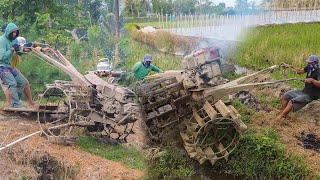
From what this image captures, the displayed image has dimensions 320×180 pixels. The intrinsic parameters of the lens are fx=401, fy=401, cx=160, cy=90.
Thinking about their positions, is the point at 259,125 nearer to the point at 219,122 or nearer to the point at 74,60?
the point at 219,122

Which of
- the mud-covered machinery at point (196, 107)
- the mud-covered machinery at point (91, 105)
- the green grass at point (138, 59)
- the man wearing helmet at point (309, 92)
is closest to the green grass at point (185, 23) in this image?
the green grass at point (138, 59)

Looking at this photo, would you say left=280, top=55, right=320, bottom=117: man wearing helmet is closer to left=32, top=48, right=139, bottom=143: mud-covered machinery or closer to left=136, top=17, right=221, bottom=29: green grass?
left=32, top=48, right=139, bottom=143: mud-covered machinery

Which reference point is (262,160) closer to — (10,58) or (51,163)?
(51,163)

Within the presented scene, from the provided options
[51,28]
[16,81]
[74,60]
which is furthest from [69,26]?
[16,81]

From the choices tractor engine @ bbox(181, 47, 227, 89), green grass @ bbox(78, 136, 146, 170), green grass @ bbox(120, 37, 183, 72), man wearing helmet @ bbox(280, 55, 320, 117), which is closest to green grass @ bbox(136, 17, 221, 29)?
green grass @ bbox(120, 37, 183, 72)

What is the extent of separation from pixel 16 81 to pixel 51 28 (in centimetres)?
695

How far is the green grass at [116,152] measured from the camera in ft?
21.9

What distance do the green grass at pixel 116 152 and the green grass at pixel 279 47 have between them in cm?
630

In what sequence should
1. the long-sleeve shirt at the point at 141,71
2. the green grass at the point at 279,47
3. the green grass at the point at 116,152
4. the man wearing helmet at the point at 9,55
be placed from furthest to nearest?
the green grass at the point at 279,47 < the long-sleeve shirt at the point at 141,71 < the man wearing helmet at the point at 9,55 < the green grass at the point at 116,152

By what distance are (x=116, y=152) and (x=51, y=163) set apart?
1101 millimetres

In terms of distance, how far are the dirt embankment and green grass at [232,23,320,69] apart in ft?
23.6

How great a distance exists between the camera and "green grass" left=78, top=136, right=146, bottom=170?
21.9 ft

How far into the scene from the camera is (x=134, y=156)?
6.98 meters

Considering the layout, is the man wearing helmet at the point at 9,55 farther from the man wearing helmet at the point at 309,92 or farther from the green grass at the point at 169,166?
the man wearing helmet at the point at 309,92
